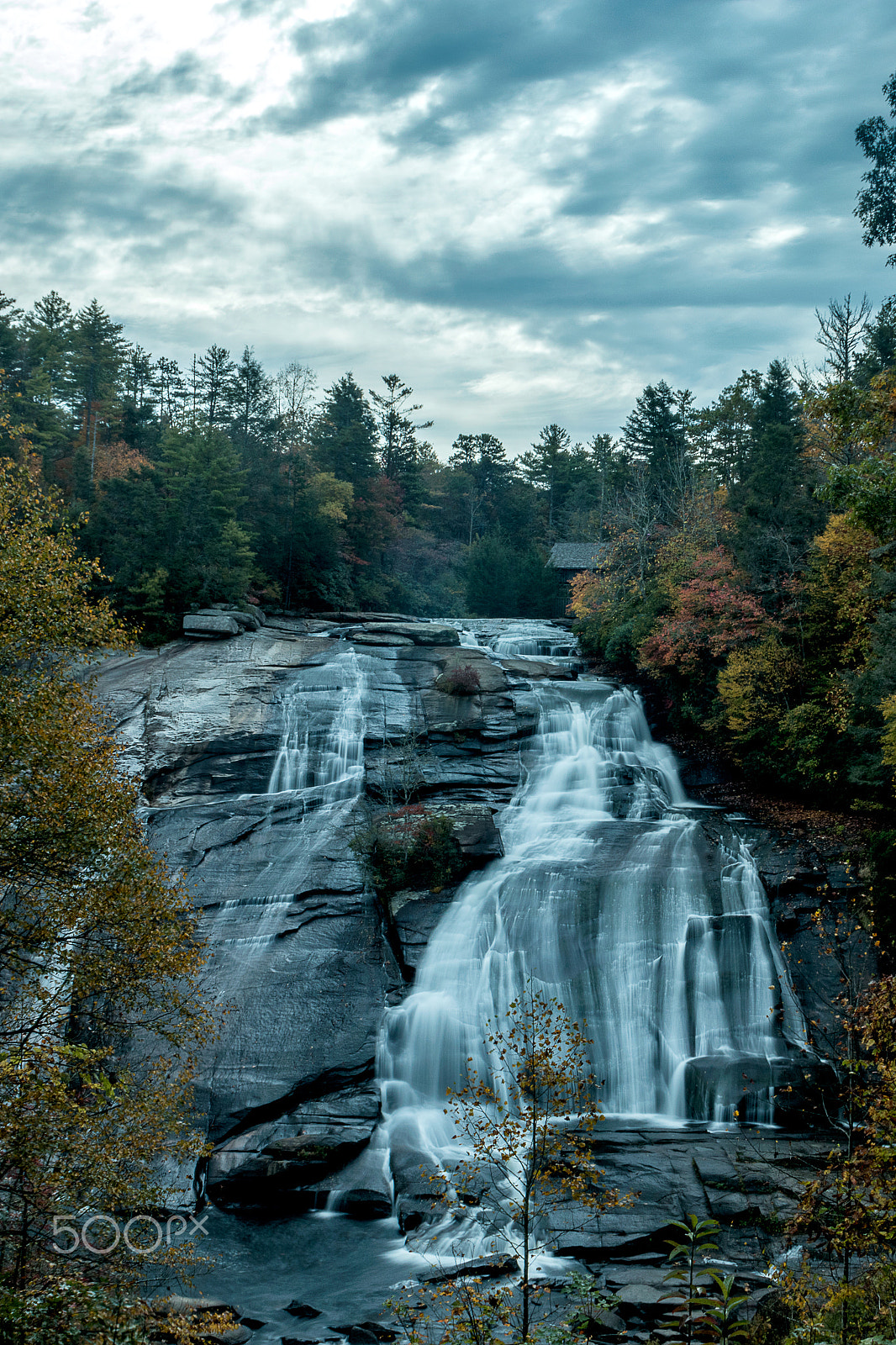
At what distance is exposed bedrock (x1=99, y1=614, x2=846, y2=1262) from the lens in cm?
1325

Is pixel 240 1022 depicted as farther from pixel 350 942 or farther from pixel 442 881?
pixel 442 881

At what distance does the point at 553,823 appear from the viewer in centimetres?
2195

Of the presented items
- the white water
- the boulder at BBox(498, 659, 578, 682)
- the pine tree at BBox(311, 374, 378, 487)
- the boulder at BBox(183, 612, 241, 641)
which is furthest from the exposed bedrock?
the pine tree at BBox(311, 374, 378, 487)

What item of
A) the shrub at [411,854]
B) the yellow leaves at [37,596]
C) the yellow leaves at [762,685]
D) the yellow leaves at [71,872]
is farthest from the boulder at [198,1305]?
the yellow leaves at [762,685]

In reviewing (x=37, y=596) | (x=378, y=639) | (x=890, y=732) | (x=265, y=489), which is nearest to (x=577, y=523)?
(x=265, y=489)

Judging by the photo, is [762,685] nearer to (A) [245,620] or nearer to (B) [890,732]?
(B) [890,732]

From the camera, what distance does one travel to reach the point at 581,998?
54.4 feet

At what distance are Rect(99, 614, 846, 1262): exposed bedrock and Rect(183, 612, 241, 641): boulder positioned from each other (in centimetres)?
75

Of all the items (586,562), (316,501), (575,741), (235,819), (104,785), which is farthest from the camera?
(586,562)

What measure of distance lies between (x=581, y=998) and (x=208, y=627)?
799 inches

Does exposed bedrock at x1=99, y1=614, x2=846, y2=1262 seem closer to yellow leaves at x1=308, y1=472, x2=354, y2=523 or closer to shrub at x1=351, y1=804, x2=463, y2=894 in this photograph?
shrub at x1=351, y1=804, x2=463, y2=894

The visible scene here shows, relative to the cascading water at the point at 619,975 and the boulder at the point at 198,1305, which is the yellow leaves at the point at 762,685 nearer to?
the cascading water at the point at 619,975

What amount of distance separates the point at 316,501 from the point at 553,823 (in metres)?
27.9

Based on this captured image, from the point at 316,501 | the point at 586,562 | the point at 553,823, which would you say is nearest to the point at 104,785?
the point at 553,823
